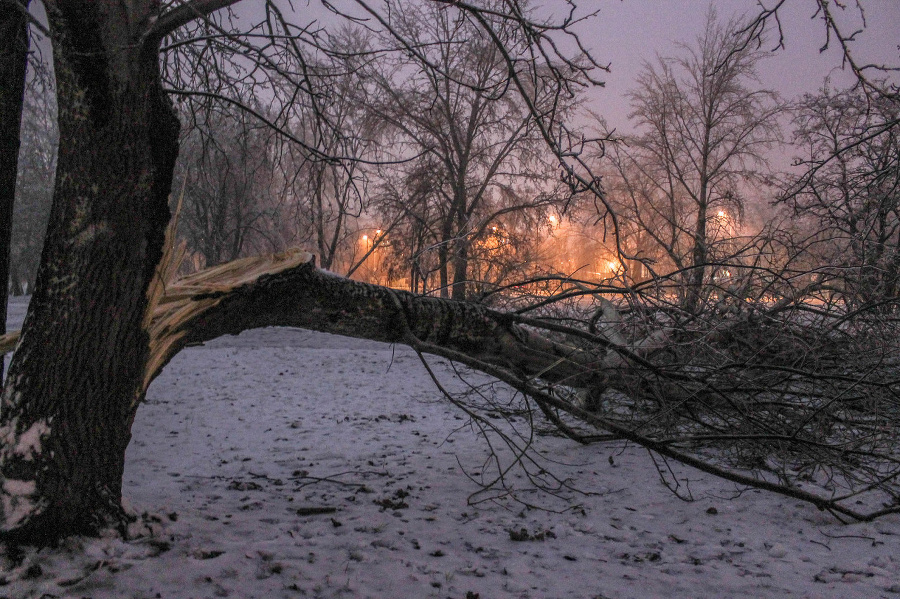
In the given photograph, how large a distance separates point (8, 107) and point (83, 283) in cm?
219

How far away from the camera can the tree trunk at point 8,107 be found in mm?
3645

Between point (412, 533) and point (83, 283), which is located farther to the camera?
point (412, 533)

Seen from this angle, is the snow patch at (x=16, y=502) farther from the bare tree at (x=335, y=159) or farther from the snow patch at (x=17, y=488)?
the bare tree at (x=335, y=159)

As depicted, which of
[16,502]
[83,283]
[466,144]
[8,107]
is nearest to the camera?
[16,502]

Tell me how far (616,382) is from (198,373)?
557 centimetres

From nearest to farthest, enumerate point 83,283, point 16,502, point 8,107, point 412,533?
point 16,502
point 83,283
point 412,533
point 8,107

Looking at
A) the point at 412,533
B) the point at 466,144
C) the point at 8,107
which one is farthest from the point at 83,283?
the point at 466,144

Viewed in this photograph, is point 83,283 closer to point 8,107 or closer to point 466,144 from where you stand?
point 8,107

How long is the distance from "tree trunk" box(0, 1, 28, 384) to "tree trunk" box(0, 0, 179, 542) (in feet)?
5.44

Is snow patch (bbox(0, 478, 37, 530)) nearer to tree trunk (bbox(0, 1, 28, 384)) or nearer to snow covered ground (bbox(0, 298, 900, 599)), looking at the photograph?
snow covered ground (bbox(0, 298, 900, 599))

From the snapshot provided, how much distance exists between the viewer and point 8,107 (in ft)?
12.2

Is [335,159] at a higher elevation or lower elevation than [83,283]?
higher

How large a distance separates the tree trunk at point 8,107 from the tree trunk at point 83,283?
5.44ft

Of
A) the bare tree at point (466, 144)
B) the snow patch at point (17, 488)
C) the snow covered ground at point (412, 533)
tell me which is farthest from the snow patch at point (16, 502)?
the bare tree at point (466, 144)
